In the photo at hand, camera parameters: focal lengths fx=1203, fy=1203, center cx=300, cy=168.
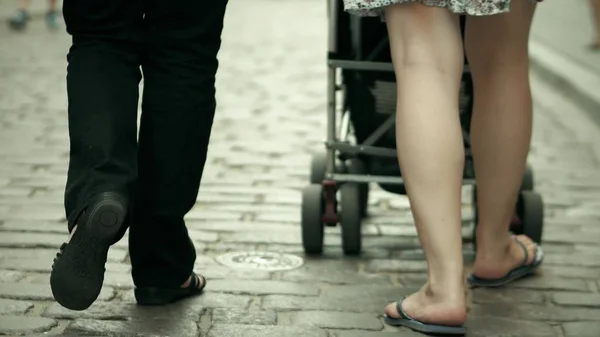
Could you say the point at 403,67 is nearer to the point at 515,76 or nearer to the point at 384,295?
the point at 515,76

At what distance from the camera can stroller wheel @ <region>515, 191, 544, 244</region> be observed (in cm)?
413

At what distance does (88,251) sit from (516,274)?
5.02 feet

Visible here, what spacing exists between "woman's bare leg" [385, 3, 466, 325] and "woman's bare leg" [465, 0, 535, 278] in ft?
1.21

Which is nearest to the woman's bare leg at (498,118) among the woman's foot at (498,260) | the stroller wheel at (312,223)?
the woman's foot at (498,260)

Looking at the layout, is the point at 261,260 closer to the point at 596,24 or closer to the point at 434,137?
the point at 434,137

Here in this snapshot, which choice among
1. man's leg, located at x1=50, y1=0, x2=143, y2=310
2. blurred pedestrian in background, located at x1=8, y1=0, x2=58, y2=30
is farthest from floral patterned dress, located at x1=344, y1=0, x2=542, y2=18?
blurred pedestrian in background, located at x1=8, y1=0, x2=58, y2=30

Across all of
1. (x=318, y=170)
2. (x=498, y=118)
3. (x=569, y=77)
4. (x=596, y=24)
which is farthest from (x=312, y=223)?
(x=596, y=24)

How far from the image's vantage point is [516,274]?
151 inches

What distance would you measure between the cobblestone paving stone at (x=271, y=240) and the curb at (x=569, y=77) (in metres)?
0.12

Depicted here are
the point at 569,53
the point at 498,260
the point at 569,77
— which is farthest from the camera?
the point at 569,53

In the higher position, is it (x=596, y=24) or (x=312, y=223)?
(x=312, y=223)

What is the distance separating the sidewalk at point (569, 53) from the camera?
8.24 metres

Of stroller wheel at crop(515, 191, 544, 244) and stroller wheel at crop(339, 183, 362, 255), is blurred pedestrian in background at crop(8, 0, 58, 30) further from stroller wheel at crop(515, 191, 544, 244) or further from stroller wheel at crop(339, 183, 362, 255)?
stroller wheel at crop(515, 191, 544, 244)

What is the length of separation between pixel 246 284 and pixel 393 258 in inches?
24.9
